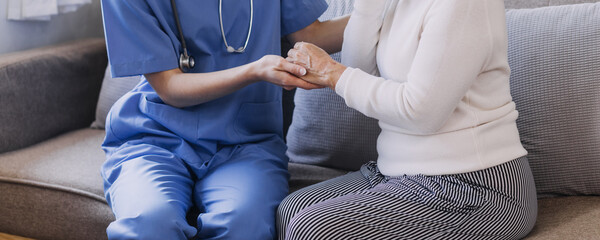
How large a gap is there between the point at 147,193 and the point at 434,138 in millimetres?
568

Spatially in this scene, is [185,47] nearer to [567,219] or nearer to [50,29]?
[567,219]

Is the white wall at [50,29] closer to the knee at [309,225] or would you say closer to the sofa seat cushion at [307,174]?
the sofa seat cushion at [307,174]

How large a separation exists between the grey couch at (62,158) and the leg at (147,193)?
0.17m

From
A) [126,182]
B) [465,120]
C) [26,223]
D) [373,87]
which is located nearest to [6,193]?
[26,223]

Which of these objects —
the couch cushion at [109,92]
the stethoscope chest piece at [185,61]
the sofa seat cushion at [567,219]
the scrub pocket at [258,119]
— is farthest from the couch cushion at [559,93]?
the couch cushion at [109,92]

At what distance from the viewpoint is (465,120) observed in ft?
3.93

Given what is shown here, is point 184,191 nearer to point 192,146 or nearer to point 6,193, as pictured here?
point 192,146

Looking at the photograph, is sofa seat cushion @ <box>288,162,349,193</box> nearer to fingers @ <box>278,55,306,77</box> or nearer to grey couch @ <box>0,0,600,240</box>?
grey couch @ <box>0,0,600,240</box>

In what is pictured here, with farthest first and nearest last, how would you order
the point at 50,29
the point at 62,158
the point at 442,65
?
the point at 50,29 < the point at 62,158 < the point at 442,65

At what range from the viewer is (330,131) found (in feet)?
5.38

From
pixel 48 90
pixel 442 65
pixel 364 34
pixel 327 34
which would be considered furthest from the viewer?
pixel 48 90

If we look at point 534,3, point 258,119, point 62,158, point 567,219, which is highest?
point 534,3

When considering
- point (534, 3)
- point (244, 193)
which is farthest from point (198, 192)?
point (534, 3)

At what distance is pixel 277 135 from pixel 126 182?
398 millimetres
